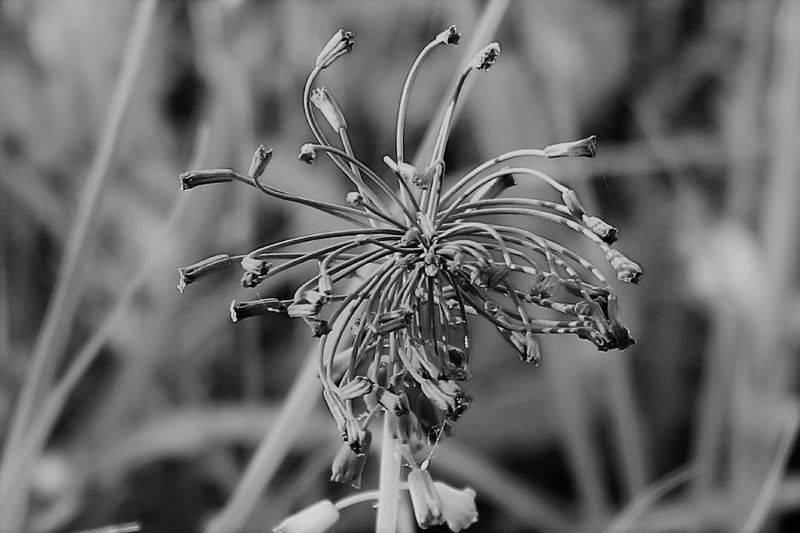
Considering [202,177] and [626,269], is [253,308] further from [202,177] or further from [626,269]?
[626,269]

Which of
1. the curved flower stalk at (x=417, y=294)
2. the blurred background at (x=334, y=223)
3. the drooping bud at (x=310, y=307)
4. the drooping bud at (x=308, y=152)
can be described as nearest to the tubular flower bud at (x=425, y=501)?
the curved flower stalk at (x=417, y=294)

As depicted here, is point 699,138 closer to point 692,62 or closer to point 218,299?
point 692,62

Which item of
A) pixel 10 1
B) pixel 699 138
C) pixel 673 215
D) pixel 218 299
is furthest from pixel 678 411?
pixel 10 1

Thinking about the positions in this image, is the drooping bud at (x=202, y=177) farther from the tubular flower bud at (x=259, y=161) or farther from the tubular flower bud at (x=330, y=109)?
the tubular flower bud at (x=330, y=109)

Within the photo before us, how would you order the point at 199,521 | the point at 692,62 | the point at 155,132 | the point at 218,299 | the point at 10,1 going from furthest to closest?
1. the point at 692,62
2. the point at 10,1
3. the point at 155,132
4. the point at 218,299
5. the point at 199,521

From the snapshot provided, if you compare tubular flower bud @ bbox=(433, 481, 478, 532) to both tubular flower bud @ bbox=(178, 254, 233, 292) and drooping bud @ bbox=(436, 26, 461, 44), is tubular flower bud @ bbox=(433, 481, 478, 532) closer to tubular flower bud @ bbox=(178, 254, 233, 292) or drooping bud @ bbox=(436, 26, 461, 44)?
tubular flower bud @ bbox=(178, 254, 233, 292)
